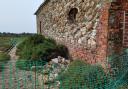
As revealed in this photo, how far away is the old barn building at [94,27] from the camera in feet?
26.5

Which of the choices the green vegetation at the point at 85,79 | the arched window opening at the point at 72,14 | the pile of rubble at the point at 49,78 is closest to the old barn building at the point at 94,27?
the arched window opening at the point at 72,14

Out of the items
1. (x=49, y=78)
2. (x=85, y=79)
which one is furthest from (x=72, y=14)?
(x=85, y=79)

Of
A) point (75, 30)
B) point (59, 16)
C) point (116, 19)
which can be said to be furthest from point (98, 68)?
point (59, 16)

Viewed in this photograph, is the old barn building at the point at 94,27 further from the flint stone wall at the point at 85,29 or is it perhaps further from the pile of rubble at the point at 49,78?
the pile of rubble at the point at 49,78

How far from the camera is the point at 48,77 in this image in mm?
8312

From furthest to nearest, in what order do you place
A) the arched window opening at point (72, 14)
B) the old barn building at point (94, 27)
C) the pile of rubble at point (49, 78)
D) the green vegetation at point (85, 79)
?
the arched window opening at point (72, 14), the old barn building at point (94, 27), the pile of rubble at point (49, 78), the green vegetation at point (85, 79)

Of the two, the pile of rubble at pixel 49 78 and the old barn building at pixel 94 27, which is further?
the old barn building at pixel 94 27

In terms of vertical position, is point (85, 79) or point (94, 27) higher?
point (94, 27)

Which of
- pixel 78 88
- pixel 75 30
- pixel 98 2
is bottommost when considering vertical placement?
pixel 78 88

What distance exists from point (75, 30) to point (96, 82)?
162 inches

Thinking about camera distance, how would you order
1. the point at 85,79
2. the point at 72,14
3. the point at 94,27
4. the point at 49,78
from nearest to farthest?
the point at 85,79
the point at 49,78
the point at 94,27
the point at 72,14

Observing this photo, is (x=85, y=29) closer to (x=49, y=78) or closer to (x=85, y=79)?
(x=49, y=78)

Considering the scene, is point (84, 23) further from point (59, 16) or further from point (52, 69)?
point (59, 16)

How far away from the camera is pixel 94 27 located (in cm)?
897
